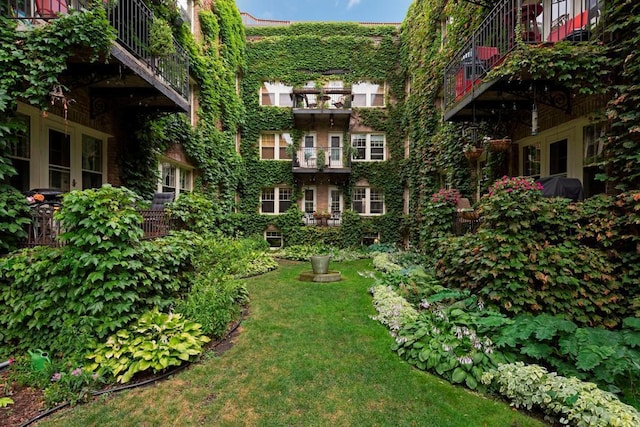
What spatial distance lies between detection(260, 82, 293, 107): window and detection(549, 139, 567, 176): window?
14069 millimetres

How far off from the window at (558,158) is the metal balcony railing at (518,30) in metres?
2.03

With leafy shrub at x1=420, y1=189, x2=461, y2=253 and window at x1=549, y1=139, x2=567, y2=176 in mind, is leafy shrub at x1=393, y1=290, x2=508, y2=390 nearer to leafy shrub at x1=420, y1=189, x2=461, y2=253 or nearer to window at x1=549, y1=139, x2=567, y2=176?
leafy shrub at x1=420, y1=189, x2=461, y2=253

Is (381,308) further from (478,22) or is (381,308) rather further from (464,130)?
(478,22)

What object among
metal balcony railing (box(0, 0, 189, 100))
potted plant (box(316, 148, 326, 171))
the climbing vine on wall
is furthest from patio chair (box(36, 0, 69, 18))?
potted plant (box(316, 148, 326, 171))

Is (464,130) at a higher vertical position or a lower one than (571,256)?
higher

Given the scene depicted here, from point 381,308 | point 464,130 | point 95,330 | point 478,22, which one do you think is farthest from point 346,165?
point 95,330

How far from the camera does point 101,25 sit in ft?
14.3

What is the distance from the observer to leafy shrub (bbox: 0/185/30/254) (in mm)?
4266

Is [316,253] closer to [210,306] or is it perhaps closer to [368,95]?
[210,306]

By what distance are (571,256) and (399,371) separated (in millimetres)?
3271

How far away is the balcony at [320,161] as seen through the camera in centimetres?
1623

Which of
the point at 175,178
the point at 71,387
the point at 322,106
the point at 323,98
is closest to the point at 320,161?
the point at 322,106

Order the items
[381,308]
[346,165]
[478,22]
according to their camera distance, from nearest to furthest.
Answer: [381,308], [478,22], [346,165]

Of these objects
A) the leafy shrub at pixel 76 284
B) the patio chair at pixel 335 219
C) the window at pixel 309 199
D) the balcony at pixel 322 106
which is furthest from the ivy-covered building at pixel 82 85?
the patio chair at pixel 335 219
